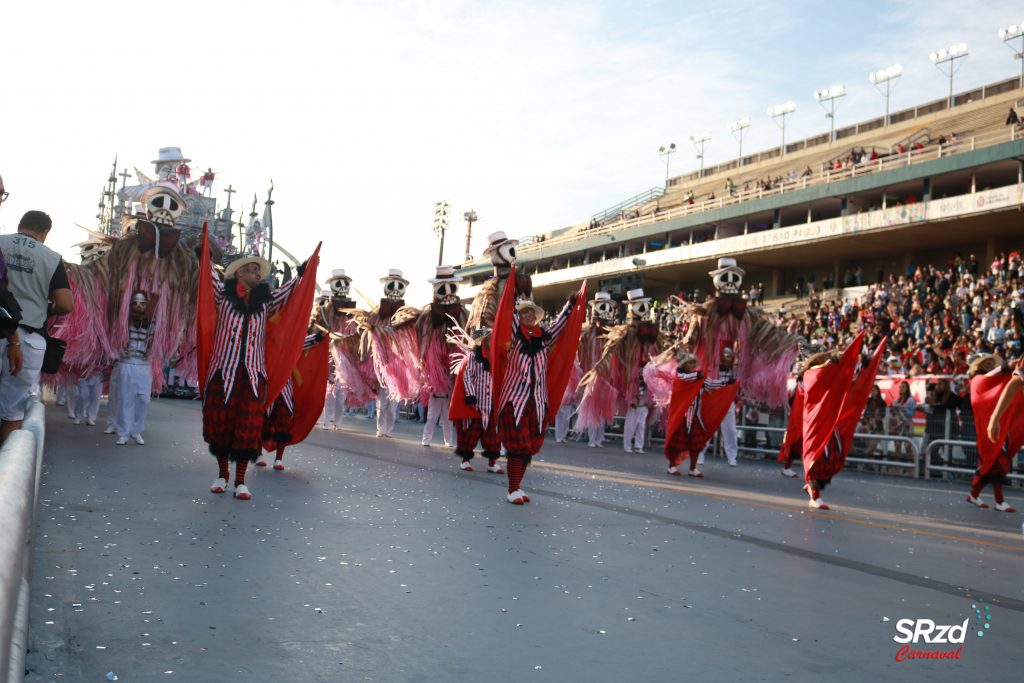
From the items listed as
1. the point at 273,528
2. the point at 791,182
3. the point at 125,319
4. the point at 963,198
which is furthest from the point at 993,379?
the point at 791,182

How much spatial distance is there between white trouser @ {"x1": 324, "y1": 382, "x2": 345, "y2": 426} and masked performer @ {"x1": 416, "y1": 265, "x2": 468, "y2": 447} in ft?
12.5

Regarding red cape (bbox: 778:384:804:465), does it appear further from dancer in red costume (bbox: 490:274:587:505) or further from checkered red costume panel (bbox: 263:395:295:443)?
checkered red costume panel (bbox: 263:395:295:443)

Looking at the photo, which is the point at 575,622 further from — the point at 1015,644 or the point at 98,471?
the point at 98,471

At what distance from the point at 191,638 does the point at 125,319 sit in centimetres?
878

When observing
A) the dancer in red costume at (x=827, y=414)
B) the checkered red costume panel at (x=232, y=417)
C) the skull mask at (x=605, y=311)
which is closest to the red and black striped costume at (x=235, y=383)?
the checkered red costume panel at (x=232, y=417)

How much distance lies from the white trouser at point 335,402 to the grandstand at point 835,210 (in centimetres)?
606

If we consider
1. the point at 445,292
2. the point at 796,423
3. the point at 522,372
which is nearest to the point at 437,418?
the point at 445,292

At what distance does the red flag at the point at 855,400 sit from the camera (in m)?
9.77

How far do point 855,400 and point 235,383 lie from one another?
6.26m

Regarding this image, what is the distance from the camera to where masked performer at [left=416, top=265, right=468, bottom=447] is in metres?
15.2

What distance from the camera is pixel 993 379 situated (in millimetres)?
9906

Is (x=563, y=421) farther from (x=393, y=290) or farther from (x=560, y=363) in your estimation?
(x=560, y=363)

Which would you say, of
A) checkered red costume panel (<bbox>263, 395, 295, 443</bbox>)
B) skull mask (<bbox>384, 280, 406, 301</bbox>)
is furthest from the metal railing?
checkered red costume panel (<bbox>263, 395, 295, 443</bbox>)

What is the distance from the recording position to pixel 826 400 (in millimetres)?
9430
